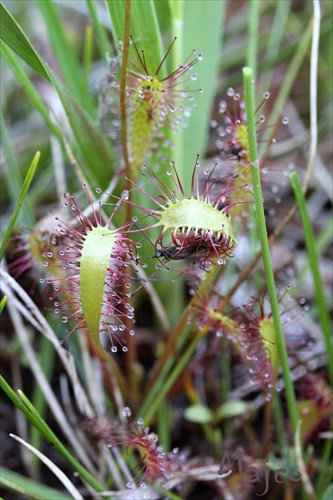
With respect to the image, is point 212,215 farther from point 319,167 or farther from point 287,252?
point 319,167

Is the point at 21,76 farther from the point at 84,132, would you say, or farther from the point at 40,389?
the point at 40,389

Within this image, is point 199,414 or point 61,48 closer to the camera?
point 199,414

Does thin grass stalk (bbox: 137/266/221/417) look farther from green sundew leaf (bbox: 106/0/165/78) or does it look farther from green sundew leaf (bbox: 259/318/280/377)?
green sundew leaf (bbox: 106/0/165/78)

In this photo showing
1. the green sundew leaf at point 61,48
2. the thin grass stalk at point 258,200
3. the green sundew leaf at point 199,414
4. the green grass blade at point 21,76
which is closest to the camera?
the thin grass stalk at point 258,200

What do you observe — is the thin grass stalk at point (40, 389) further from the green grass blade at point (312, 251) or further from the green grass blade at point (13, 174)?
the green grass blade at point (312, 251)

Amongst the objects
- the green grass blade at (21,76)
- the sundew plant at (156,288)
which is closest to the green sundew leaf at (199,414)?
the sundew plant at (156,288)

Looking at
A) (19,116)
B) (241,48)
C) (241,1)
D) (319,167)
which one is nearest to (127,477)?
(319,167)

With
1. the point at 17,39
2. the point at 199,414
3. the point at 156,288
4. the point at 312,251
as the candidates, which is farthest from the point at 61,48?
the point at 199,414
